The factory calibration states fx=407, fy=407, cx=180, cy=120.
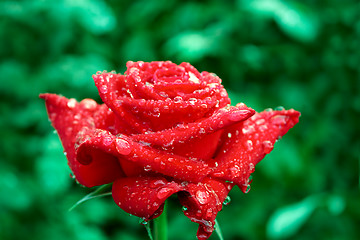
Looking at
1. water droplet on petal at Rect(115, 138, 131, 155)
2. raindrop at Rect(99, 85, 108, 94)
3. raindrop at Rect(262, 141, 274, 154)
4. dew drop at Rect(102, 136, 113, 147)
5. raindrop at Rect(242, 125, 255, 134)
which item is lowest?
raindrop at Rect(262, 141, 274, 154)

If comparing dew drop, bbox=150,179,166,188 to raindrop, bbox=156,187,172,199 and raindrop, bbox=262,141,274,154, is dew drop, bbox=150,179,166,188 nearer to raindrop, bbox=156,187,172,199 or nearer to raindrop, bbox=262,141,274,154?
raindrop, bbox=156,187,172,199

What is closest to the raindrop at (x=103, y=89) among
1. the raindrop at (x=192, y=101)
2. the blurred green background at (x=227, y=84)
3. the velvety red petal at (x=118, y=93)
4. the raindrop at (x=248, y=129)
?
the velvety red petal at (x=118, y=93)

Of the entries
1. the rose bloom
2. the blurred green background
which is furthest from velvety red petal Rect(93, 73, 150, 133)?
the blurred green background

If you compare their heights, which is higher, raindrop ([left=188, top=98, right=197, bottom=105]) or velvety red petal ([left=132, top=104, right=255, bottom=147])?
raindrop ([left=188, top=98, right=197, bottom=105])

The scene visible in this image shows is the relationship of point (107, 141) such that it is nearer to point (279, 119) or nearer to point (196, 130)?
point (196, 130)

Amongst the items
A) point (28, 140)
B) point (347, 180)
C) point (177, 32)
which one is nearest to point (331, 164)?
point (347, 180)

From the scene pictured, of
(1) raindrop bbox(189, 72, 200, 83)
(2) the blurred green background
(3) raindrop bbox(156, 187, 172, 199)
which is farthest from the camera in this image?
(2) the blurred green background

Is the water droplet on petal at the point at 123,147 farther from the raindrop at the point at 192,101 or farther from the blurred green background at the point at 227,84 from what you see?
the blurred green background at the point at 227,84
